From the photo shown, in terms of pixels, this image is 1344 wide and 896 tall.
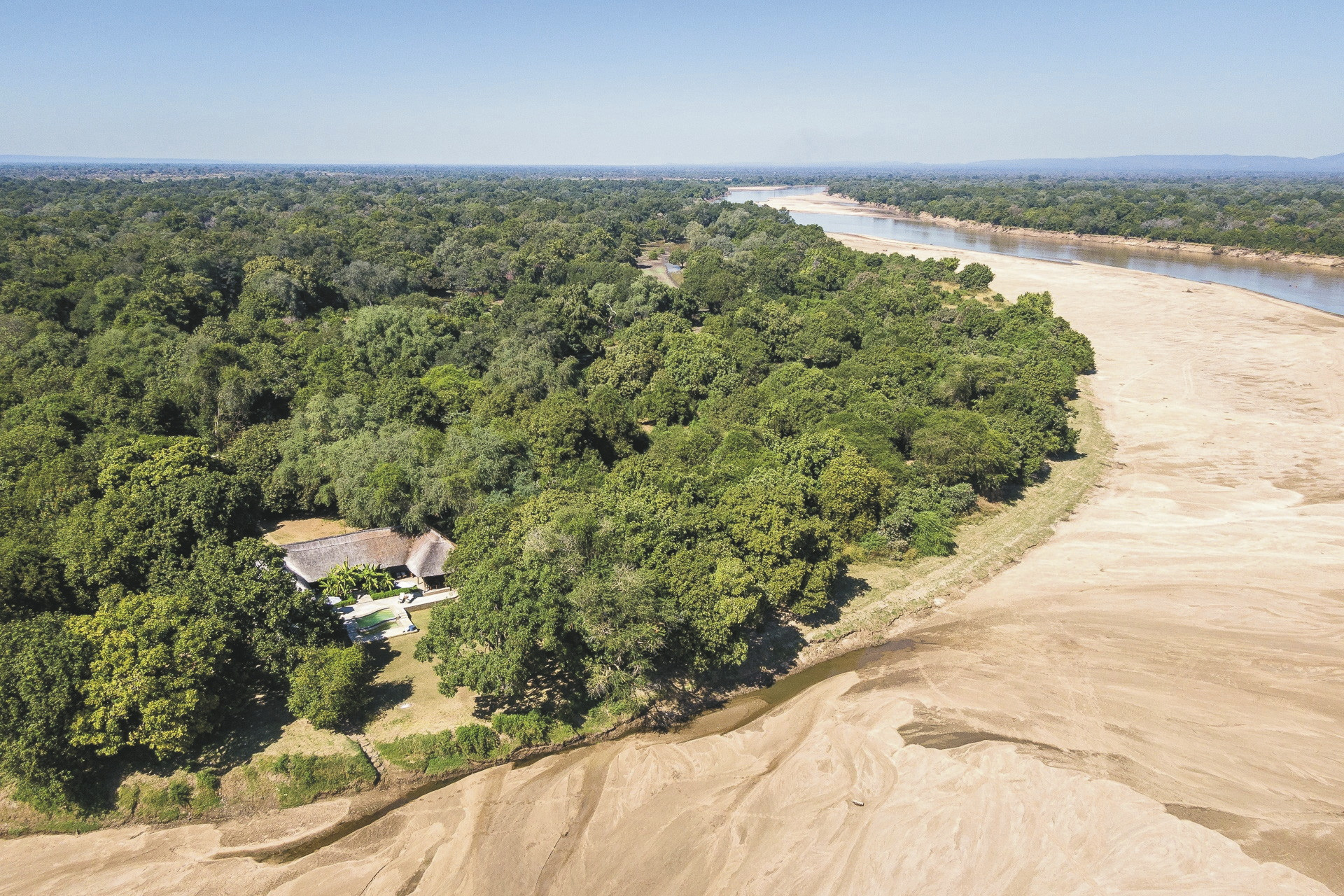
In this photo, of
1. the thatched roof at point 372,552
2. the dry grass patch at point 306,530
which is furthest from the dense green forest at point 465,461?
the thatched roof at point 372,552

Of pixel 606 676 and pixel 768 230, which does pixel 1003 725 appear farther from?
pixel 768 230

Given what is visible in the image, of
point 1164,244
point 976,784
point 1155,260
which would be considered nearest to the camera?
point 976,784

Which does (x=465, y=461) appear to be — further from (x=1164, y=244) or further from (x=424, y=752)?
(x=1164, y=244)

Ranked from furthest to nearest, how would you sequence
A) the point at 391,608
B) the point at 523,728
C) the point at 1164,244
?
the point at 1164,244 < the point at 391,608 < the point at 523,728

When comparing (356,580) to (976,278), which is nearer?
(356,580)

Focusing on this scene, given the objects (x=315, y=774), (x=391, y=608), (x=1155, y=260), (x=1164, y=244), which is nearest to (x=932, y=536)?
(x=391, y=608)

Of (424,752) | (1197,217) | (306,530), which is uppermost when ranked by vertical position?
(1197,217)

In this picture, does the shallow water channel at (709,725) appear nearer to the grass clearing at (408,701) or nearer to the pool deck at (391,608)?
the grass clearing at (408,701)

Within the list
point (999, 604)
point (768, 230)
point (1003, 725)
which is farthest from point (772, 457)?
point (768, 230)

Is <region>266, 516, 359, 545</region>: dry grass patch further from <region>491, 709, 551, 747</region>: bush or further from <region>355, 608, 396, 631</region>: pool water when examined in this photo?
<region>491, 709, 551, 747</region>: bush
